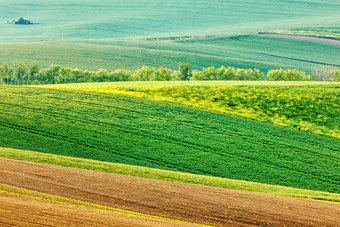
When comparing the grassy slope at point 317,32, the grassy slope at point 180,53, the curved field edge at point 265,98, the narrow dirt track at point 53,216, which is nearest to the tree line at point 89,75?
the grassy slope at point 180,53

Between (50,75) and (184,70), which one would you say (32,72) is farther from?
(184,70)

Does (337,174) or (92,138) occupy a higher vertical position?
(92,138)

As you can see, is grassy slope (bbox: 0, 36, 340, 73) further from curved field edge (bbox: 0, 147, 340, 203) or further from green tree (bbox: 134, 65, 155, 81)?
curved field edge (bbox: 0, 147, 340, 203)

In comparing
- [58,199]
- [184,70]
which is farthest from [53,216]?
[184,70]

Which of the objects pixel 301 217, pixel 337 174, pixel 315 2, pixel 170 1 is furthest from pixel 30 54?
pixel 315 2

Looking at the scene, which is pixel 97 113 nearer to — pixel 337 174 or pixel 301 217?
pixel 337 174

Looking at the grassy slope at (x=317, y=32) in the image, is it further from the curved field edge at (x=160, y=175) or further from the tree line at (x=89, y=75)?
the curved field edge at (x=160, y=175)

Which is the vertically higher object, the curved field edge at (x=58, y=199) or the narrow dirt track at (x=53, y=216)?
the narrow dirt track at (x=53, y=216)
